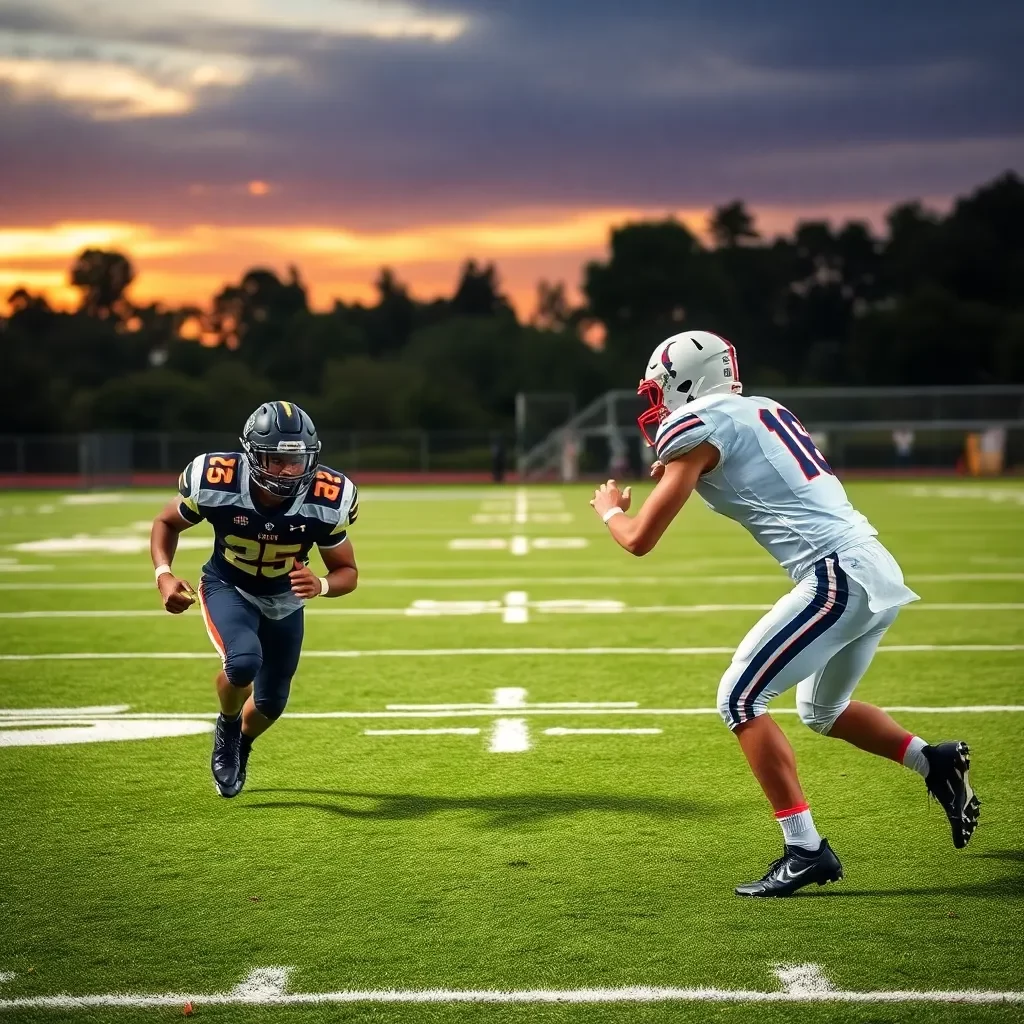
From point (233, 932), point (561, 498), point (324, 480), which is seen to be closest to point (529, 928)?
point (233, 932)

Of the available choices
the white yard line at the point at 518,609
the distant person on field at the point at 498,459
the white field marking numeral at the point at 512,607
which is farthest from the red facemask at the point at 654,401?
the distant person on field at the point at 498,459

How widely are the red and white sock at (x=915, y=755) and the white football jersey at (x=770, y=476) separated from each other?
0.71 meters

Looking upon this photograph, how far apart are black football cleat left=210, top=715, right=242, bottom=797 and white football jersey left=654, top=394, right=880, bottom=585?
86.6 inches

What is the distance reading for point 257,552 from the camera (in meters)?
5.67

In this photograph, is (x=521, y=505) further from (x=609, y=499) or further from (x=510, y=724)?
(x=609, y=499)

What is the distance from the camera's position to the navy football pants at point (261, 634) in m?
5.60

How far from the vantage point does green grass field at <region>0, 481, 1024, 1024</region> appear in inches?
145

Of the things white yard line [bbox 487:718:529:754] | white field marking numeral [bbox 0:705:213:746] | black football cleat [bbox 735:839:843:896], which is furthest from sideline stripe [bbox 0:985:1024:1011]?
white field marking numeral [bbox 0:705:213:746]

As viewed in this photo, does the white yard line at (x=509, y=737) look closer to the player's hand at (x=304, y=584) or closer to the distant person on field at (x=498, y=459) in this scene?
the player's hand at (x=304, y=584)

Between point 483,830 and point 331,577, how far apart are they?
1208 millimetres

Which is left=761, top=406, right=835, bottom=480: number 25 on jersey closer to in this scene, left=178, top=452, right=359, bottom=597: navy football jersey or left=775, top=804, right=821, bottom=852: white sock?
left=775, top=804, right=821, bottom=852: white sock

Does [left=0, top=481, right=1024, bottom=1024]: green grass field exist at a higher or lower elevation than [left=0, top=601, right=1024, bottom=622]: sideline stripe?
higher

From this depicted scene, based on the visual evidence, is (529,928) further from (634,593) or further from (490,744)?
(634,593)

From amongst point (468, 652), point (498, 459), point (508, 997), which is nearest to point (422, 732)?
point (468, 652)
